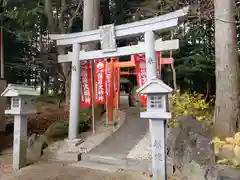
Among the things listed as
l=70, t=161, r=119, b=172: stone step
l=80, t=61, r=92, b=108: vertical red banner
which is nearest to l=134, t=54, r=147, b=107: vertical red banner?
l=80, t=61, r=92, b=108: vertical red banner

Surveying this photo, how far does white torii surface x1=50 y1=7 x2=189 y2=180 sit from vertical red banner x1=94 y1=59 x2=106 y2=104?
0.66 metres

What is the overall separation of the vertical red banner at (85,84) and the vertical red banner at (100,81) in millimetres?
310

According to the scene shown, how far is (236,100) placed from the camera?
481 cm

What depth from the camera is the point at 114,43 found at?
6.80m

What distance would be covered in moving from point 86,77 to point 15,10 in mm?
5720

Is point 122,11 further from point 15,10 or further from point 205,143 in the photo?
point 205,143

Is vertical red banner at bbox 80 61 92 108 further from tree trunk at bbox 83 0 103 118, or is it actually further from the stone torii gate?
tree trunk at bbox 83 0 103 118

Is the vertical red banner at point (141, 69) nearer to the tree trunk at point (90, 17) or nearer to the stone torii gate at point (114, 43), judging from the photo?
the stone torii gate at point (114, 43)

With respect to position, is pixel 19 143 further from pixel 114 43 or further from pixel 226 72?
pixel 226 72

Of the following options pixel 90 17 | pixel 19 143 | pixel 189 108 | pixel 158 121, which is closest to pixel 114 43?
pixel 90 17

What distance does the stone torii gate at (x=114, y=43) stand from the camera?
6070mm

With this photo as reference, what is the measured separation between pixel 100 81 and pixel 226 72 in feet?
13.2

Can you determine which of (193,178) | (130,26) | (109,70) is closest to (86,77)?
(109,70)

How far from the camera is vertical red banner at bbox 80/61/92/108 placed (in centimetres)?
756
